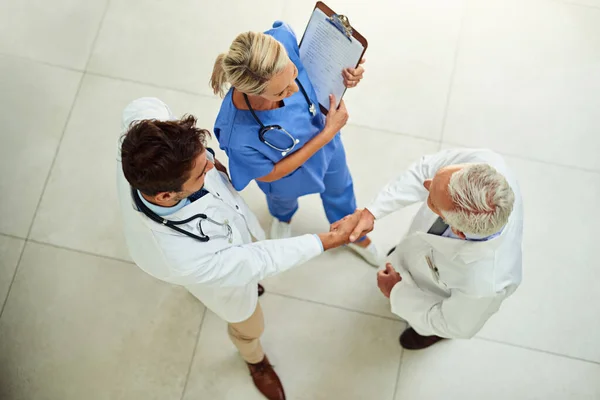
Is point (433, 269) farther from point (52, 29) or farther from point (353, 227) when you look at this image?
point (52, 29)

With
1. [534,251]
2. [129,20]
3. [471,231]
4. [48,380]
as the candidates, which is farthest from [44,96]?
[534,251]

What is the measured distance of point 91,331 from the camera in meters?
2.49

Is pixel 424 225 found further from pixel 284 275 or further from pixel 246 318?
pixel 284 275

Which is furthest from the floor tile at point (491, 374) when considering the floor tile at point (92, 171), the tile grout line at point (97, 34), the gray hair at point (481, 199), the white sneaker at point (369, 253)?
the tile grout line at point (97, 34)

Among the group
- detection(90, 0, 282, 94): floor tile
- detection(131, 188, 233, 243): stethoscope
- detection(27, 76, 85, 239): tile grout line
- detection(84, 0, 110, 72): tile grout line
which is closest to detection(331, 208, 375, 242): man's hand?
detection(131, 188, 233, 243): stethoscope

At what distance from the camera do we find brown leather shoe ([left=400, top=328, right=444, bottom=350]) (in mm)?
2363

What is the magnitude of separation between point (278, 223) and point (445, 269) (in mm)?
1017

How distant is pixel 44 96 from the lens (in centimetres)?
283

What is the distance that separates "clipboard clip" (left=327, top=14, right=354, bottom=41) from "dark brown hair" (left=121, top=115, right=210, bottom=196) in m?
0.55

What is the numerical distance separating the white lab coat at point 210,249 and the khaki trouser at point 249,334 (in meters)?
0.18

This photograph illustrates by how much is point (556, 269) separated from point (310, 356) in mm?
1222

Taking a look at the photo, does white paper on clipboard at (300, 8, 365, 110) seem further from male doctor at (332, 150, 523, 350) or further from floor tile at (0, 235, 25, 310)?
floor tile at (0, 235, 25, 310)

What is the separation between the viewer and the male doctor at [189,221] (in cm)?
132

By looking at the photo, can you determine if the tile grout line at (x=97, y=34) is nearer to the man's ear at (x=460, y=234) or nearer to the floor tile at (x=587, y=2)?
the man's ear at (x=460, y=234)
